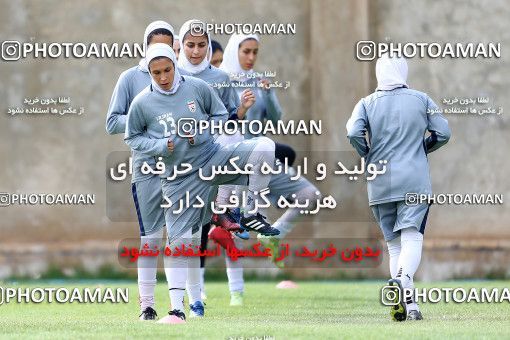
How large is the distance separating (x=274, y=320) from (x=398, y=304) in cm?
118

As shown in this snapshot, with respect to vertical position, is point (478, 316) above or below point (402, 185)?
below

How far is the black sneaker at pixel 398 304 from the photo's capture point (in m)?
10.3

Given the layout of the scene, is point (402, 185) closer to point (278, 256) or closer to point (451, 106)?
point (278, 256)

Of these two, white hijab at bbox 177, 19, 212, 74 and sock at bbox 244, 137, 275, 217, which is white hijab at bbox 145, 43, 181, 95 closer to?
sock at bbox 244, 137, 275, 217

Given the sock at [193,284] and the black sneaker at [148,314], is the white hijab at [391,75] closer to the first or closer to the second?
the sock at [193,284]

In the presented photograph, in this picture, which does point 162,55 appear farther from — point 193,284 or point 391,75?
point 193,284

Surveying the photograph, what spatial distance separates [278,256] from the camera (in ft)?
49.7

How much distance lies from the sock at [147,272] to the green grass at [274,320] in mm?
224

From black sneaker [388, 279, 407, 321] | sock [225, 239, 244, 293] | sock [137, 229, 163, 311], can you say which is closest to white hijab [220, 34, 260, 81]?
sock [225, 239, 244, 293]

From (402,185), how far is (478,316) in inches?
51.6

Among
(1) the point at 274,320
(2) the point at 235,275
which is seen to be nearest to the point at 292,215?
(2) the point at 235,275

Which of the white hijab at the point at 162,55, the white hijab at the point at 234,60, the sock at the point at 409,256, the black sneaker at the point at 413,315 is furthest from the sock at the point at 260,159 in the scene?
the white hijab at the point at 234,60

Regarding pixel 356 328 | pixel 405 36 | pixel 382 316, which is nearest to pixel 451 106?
pixel 405 36

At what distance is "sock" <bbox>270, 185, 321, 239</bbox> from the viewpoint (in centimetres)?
1372
